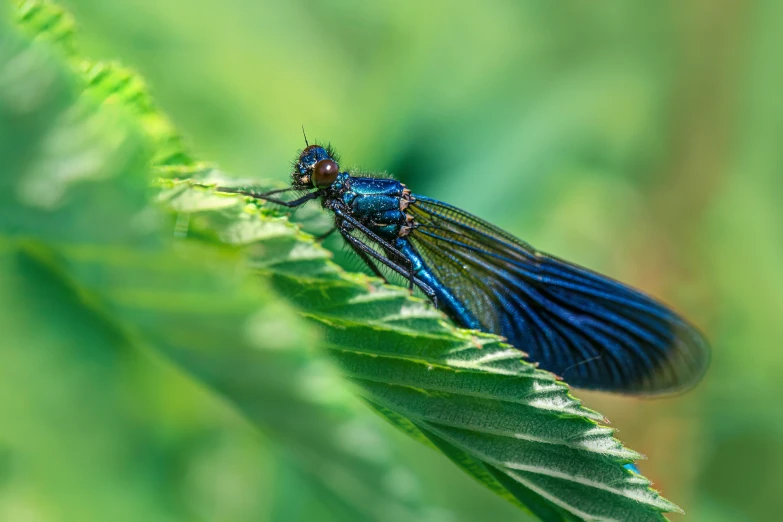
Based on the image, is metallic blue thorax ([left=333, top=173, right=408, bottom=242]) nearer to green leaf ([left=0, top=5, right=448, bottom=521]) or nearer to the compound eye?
the compound eye

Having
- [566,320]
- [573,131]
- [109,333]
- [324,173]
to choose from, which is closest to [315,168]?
[324,173]

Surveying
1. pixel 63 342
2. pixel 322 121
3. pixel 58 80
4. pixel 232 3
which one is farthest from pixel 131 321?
pixel 232 3

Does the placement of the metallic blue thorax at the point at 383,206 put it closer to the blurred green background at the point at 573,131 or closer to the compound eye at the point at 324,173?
the compound eye at the point at 324,173

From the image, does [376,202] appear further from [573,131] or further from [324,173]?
[573,131]

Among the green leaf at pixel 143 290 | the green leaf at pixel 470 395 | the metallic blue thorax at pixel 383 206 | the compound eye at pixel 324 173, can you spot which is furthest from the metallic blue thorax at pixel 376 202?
the green leaf at pixel 143 290

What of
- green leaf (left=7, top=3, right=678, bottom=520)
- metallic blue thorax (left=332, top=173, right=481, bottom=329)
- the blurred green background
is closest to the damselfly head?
metallic blue thorax (left=332, top=173, right=481, bottom=329)

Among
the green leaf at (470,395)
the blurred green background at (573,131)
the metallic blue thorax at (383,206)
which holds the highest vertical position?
the blurred green background at (573,131)

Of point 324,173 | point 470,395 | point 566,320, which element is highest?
point 324,173
